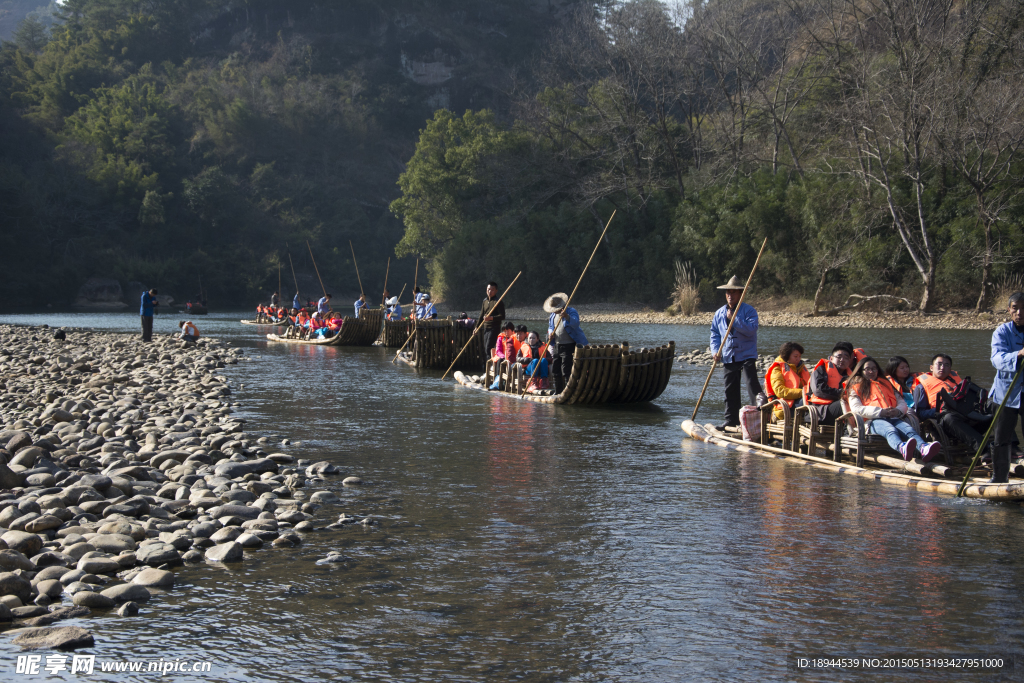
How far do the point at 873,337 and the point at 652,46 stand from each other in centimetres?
2587

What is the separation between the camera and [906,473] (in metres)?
8.21

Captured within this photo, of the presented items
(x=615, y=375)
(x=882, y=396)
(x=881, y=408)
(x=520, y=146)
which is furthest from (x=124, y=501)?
(x=520, y=146)

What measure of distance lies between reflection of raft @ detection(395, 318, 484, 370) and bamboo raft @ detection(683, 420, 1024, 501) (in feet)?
33.8

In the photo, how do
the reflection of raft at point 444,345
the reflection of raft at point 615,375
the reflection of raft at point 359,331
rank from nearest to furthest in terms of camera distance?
the reflection of raft at point 615,375
the reflection of raft at point 444,345
the reflection of raft at point 359,331

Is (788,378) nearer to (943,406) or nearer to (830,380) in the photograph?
(830,380)

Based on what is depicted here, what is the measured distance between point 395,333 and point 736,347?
16873 millimetres

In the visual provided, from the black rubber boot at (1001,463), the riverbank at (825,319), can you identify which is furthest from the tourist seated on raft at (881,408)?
the riverbank at (825,319)

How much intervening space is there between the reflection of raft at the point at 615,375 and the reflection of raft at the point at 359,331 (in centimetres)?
1466

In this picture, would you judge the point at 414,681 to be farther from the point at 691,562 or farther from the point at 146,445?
the point at 146,445

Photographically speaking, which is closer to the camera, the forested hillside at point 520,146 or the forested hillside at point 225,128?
the forested hillside at point 520,146

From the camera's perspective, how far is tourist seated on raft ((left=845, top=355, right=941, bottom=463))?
27.2 ft

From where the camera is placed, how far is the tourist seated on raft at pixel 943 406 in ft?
27.0

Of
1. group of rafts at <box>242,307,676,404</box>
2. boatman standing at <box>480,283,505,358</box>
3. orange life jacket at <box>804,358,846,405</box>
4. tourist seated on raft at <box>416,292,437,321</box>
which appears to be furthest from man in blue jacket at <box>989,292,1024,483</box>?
tourist seated on raft at <box>416,292,437,321</box>

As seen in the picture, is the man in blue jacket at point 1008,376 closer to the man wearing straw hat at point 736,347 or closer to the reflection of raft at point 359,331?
the man wearing straw hat at point 736,347
